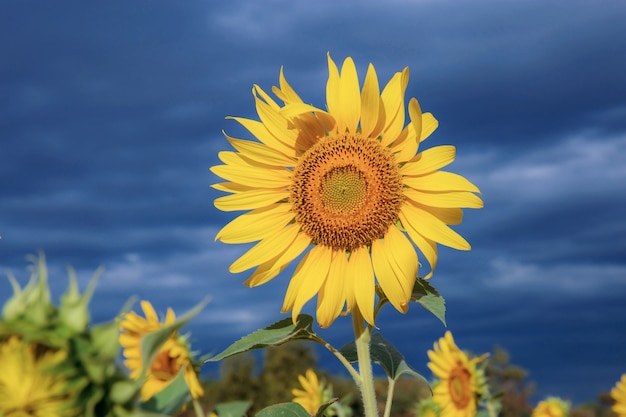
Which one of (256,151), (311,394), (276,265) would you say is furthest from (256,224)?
(311,394)

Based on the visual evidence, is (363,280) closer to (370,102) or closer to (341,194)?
(341,194)

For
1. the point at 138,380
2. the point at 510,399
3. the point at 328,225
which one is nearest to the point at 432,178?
the point at 328,225

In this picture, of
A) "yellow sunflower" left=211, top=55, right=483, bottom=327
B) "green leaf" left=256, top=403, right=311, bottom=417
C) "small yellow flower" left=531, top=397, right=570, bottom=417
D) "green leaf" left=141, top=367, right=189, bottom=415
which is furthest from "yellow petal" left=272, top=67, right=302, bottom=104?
"small yellow flower" left=531, top=397, right=570, bottom=417

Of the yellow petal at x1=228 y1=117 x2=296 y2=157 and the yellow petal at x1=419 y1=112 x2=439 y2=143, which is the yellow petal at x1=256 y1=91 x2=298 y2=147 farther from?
the yellow petal at x1=419 y1=112 x2=439 y2=143

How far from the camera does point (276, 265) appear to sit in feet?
12.6

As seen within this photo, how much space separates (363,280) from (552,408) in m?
3.83

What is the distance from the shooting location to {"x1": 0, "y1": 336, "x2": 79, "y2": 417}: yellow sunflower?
1.50m

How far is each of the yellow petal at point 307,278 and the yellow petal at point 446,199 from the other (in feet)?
1.71

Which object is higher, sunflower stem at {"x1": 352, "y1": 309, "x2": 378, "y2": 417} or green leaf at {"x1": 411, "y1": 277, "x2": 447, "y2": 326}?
green leaf at {"x1": 411, "y1": 277, "x2": 447, "y2": 326}

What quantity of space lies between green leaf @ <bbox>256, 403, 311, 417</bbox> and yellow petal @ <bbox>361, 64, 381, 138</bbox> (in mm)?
1426

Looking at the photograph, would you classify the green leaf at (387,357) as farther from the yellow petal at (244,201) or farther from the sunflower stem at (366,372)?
the yellow petal at (244,201)

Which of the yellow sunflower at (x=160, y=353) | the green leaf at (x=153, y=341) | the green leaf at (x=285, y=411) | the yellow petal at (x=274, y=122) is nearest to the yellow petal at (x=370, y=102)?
the yellow petal at (x=274, y=122)

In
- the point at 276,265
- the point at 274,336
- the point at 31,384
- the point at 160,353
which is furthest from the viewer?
the point at 160,353

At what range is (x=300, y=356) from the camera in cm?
2094
